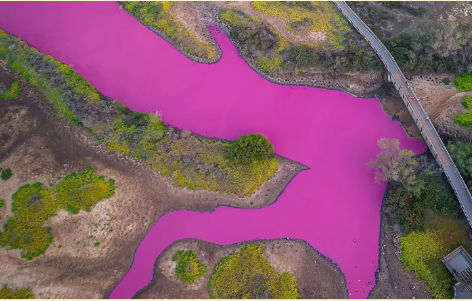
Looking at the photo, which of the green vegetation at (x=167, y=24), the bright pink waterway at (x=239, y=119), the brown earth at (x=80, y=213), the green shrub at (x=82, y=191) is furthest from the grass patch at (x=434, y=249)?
the green vegetation at (x=167, y=24)

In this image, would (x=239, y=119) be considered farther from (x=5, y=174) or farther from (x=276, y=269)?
(x=5, y=174)

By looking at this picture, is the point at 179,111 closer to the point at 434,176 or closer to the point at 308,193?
the point at 308,193

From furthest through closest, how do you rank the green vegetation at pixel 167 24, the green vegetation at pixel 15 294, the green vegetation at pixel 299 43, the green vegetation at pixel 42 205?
the green vegetation at pixel 167 24 → the green vegetation at pixel 299 43 → the green vegetation at pixel 42 205 → the green vegetation at pixel 15 294

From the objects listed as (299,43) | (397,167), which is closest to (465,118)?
(397,167)

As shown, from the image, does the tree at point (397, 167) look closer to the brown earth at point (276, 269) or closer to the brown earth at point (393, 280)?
the brown earth at point (393, 280)

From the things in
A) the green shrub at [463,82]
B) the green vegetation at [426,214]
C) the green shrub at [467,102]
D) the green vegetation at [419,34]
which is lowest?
the green vegetation at [426,214]

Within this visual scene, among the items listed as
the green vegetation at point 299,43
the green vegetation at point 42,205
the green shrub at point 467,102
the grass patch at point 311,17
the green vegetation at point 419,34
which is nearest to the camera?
the green vegetation at point 42,205

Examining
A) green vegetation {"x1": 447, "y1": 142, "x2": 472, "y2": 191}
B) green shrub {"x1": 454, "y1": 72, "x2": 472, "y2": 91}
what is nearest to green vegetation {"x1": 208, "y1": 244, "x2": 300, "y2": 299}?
green vegetation {"x1": 447, "y1": 142, "x2": 472, "y2": 191}
